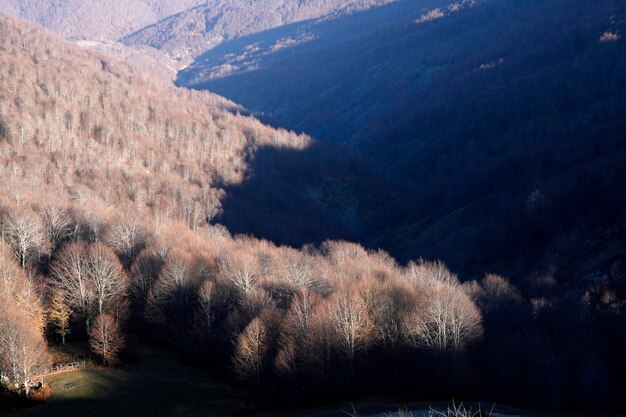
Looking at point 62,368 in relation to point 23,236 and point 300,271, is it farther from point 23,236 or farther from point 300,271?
point 23,236

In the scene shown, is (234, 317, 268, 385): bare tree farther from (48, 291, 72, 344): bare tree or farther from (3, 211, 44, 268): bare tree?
(3, 211, 44, 268): bare tree

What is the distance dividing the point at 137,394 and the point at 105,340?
8.44 m

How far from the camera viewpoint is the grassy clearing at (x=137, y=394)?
47125 millimetres

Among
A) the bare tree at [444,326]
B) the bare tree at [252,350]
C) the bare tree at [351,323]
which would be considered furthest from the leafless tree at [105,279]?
the bare tree at [444,326]

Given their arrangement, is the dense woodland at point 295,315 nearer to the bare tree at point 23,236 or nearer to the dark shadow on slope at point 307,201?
the bare tree at point 23,236

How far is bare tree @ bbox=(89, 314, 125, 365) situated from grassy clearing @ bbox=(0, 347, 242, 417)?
5.71 ft

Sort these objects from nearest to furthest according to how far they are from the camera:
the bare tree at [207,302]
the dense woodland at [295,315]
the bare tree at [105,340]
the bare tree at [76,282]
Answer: the dense woodland at [295,315]
the bare tree at [105,340]
the bare tree at [207,302]
the bare tree at [76,282]

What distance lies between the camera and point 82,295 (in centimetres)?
6500

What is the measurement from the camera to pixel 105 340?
5753 cm

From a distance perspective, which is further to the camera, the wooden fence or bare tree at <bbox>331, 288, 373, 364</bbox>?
bare tree at <bbox>331, 288, 373, 364</bbox>

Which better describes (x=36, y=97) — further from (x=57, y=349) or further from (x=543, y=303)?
(x=543, y=303)

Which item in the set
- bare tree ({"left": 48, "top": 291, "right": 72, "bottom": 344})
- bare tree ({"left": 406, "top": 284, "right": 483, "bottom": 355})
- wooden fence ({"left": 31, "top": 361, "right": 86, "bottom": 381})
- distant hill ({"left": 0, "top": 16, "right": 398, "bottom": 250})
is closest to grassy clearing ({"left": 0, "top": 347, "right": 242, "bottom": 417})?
wooden fence ({"left": 31, "top": 361, "right": 86, "bottom": 381})

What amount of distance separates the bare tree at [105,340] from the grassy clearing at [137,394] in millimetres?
1739

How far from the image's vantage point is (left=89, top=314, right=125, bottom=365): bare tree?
57594mm
